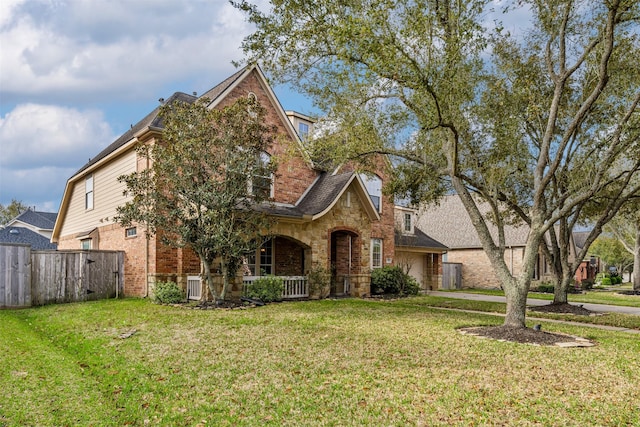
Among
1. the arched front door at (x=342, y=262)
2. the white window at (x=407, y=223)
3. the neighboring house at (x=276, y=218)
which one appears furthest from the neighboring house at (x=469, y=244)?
the neighboring house at (x=276, y=218)

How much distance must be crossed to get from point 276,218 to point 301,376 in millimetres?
10087

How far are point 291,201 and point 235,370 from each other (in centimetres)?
1259

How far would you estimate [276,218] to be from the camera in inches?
642

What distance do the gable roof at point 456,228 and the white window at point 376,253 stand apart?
875cm

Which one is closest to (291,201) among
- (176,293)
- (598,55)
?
(176,293)

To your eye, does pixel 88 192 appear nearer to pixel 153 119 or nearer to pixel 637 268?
pixel 153 119

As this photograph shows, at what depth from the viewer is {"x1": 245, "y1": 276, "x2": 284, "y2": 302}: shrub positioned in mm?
15922

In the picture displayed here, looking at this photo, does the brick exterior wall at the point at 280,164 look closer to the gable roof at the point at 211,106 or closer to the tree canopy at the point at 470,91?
the gable roof at the point at 211,106

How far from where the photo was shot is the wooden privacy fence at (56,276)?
1516cm

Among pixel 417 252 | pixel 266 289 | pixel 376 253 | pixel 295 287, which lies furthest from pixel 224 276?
pixel 417 252

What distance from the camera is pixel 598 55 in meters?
12.3

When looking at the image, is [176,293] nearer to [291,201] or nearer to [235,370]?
[291,201]

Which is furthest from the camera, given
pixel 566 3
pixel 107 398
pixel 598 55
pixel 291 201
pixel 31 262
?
pixel 291 201

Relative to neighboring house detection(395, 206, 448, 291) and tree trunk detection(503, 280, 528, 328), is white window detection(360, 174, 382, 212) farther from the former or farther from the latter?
tree trunk detection(503, 280, 528, 328)
